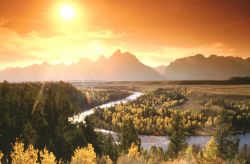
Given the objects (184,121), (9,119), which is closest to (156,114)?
(184,121)

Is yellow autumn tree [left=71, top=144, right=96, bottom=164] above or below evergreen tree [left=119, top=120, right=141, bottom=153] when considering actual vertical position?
above

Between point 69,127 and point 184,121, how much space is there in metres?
79.3

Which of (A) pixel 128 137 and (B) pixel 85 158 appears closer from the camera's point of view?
(B) pixel 85 158

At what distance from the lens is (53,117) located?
89.6 m

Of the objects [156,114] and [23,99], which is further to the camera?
[156,114]

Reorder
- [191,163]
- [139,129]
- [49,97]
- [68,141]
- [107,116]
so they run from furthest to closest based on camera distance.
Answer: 1. [107,116]
2. [139,129]
3. [49,97]
4. [68,141]
5. [191,163]

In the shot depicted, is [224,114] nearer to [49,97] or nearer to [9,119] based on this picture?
[49,97]

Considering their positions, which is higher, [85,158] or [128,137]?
[85,158]

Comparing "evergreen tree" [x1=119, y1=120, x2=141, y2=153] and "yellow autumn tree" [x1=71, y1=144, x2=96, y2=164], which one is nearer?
"yellow autumn tree" [x1=71, y1=144, x2=96, y2=164]

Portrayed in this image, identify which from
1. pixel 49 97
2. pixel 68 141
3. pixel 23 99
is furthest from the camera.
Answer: pixel 49 97

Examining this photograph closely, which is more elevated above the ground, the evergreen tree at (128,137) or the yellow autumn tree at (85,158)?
the yellow autumn tree at (85,158)

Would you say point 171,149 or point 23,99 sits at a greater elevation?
point 23,99

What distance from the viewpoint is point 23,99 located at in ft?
304

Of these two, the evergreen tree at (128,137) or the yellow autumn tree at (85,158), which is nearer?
the yellow autumn tree at (85,158)
